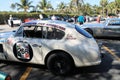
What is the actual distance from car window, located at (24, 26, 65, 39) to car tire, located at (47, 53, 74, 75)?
1.90 feet

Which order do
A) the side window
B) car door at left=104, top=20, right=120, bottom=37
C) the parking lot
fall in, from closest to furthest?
the parking lot → the side window → car door at left=104, top=20, right=120, bottom=37

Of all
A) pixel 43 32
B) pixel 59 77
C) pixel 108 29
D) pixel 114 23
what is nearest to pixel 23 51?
pixel 43 32

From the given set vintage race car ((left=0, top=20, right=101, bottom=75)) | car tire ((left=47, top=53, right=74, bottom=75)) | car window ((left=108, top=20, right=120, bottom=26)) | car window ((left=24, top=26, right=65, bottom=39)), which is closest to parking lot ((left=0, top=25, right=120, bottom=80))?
car tire ((left=47, top=53, right=74, bottom=75))

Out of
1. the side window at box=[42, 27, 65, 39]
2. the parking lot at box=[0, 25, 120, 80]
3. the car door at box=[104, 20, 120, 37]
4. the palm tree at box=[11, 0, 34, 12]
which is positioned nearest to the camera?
the parking lot at box=[0, 25, 120, 80]

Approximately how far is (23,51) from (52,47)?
845mm

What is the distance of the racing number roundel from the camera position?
7094mm

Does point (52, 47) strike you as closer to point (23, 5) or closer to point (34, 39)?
point (34, 39)

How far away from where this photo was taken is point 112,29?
14414 mm

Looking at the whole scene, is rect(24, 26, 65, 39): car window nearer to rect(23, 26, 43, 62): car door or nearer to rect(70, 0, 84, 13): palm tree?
rect(23, 26, 43, 62): car door

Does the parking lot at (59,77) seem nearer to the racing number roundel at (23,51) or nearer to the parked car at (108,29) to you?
the racing number roundel at (23,51)

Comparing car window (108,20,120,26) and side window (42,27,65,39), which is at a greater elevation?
side window (42,27,65,39)

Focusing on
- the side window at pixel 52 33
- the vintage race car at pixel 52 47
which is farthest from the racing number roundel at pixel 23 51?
the side window at pixel 52 33

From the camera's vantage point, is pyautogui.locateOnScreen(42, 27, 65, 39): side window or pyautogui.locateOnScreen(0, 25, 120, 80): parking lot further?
pyautogui.locateOnScreen(42, 27, 65, 39): side window

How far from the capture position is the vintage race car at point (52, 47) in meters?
6.67
